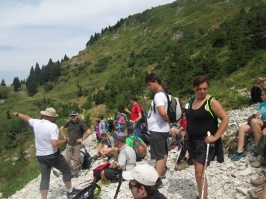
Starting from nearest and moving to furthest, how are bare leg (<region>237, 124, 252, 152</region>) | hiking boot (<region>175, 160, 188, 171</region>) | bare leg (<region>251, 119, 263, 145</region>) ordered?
bare leg (<region>251, 119, 263, 145</region>), bare leg (<region>237, 124, 252, 152</region>), hiking boot (<region>175, 160, 188, 171</region>)

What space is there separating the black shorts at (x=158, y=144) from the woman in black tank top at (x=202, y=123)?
722 mm

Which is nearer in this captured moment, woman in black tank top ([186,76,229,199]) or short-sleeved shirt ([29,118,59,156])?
woman in black tank top ([186,76,229,199])

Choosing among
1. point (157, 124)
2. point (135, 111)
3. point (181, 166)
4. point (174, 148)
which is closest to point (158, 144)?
point (157, 124)

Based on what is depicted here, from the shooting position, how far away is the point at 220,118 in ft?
11.8

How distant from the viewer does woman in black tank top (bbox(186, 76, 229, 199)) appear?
3.58 meters

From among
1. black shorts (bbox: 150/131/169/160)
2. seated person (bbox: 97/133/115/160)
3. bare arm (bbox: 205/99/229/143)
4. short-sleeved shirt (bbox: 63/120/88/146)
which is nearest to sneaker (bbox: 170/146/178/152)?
seated person (bbox: 97/133/115/160)

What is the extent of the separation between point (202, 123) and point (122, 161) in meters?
2.56

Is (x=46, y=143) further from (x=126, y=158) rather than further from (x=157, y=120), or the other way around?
(x=157, y=120)

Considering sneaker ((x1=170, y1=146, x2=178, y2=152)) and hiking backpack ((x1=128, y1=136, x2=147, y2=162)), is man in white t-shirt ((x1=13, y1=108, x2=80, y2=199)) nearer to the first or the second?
hiking backpack ((x1=128, y1=136, x2=147, y2=162))

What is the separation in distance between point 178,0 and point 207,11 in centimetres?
6475

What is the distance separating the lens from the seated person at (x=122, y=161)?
227 inches

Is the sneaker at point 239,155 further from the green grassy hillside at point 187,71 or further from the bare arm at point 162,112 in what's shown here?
the green grassy hillside at point 187,71

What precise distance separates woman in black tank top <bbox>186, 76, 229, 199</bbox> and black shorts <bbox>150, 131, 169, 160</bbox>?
722 millimetres

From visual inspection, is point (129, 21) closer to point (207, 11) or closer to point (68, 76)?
point (68, 76)
